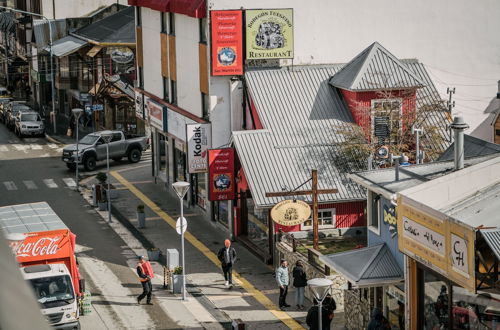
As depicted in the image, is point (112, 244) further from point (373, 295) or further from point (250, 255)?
point (373, 295)

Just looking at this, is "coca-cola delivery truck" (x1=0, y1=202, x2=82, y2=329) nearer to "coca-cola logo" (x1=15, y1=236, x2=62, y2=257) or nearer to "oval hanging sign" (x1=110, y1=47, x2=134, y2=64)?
"coca-cola logo" (x1=15, y1=236, x2=62, y2=257)

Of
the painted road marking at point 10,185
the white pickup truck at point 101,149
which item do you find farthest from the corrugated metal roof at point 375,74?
the painted road marking at point 10,185

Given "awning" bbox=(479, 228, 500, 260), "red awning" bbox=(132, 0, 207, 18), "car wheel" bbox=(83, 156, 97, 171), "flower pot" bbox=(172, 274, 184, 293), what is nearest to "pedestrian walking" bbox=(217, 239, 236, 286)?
"flower pot" bbox=(172, 274, 184, 293)

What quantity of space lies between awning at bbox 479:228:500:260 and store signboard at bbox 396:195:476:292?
0.29 metres

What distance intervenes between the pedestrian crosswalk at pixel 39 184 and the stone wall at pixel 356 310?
25.8 metres

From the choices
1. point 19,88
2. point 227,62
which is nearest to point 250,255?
point 227,62

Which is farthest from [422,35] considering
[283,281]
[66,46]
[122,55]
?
[66,46]

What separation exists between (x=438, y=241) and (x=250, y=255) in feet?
55.1

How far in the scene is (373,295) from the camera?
77.9ft

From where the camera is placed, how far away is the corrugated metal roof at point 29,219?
26.7 m

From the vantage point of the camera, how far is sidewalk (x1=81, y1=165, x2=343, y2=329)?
27.1 meters

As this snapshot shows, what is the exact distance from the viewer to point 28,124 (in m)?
65.8

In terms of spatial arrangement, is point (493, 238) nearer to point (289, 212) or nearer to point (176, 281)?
point (289, 212)

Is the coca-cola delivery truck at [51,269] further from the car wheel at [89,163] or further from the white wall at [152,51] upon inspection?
the car wheel at [89,163]
